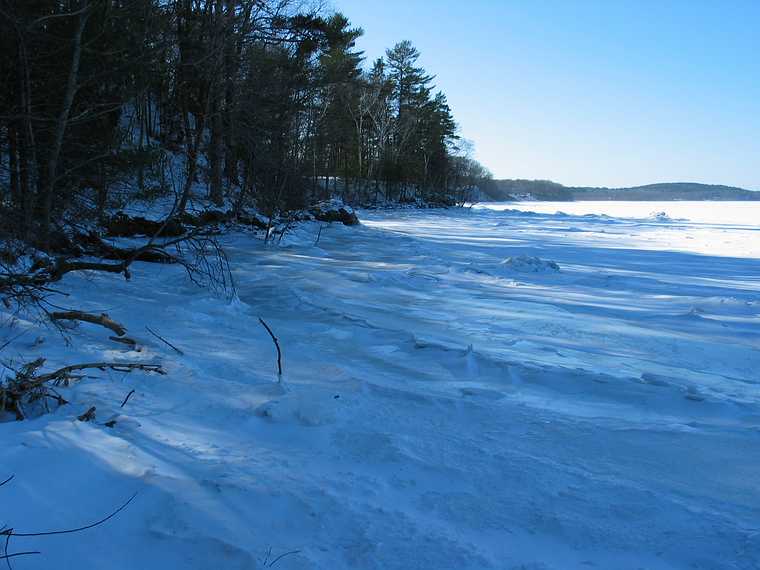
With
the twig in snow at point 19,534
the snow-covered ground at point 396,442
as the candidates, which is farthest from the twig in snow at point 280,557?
the twig in snow at point 19,534

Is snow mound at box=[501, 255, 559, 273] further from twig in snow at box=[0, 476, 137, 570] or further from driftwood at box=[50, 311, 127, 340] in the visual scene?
twig in snow at box=[0, 476, 137, 570]

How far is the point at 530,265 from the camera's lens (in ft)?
31.2

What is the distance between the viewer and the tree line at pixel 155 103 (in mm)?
5500

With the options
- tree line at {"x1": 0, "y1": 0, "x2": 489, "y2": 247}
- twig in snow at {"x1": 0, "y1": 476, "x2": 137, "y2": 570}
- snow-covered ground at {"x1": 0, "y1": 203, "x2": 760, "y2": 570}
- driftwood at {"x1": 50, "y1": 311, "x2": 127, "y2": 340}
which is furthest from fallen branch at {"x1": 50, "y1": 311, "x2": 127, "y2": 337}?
twig in snow at {"x1": 0, "y1": 476, "x2": 137, "y2": 570}

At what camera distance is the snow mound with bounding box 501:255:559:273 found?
9.39m

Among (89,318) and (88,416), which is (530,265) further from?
(88,416)

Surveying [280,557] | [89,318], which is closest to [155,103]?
[89,318]

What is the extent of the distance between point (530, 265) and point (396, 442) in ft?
24.3

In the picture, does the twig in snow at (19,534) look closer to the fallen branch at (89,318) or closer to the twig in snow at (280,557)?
the twig in snow at (280,557)

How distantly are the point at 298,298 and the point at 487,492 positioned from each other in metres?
4.33

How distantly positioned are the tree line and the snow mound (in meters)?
5.43

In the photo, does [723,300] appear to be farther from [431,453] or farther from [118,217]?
[118,217]

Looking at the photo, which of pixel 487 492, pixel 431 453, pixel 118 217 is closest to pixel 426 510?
pixel 487 492

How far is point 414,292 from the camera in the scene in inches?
284
